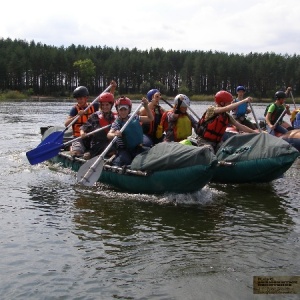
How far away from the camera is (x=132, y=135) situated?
8648 millimetres

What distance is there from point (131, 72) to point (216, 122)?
7274cm

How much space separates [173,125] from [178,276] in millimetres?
4826

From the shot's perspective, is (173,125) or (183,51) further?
(183,51)

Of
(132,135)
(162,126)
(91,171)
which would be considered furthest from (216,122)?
(91,171)

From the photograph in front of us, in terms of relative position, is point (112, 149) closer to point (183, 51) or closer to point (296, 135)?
point (296, 135)

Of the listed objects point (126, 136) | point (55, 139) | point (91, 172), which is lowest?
point (91, 172)

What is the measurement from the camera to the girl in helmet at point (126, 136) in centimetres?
864

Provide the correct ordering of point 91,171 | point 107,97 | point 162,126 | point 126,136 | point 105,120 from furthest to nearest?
point 162,126
point 105,120
point 107,97
point 126,136
point 91,171

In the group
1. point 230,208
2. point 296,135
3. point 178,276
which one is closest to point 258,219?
point 230,208

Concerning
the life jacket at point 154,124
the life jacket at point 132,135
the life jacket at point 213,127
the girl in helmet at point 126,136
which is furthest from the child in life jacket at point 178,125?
the life jacket at point 132,135

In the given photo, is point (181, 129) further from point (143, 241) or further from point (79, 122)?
point (143, 241)

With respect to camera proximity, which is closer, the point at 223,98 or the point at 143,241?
the point at 143,241

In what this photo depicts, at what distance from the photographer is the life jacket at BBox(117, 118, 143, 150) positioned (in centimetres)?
862

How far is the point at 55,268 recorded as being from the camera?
521 cm
